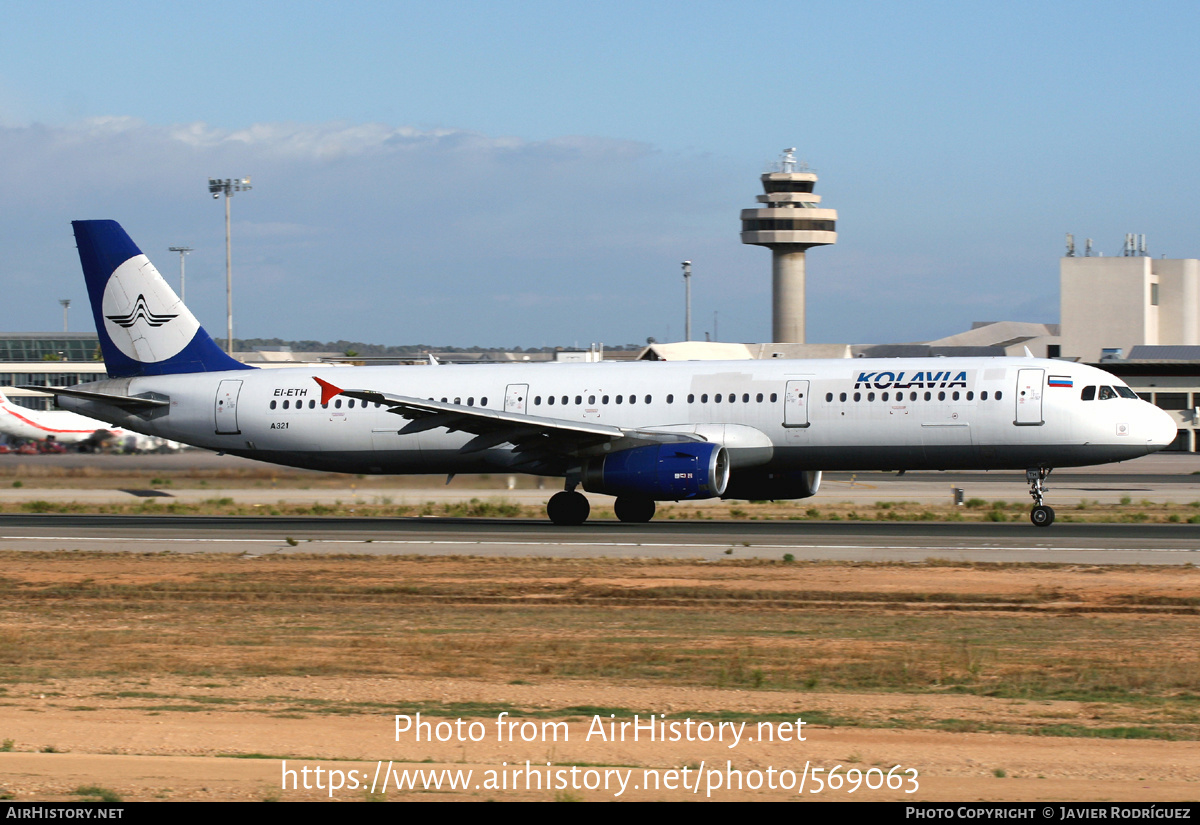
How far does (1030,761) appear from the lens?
9.02m

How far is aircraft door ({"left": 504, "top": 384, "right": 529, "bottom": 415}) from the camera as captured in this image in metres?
31.5

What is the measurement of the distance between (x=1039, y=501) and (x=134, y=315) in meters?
23.0

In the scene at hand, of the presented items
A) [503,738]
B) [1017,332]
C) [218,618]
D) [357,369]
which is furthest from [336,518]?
[1017,332]

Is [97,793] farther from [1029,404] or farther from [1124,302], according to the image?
[1124,302]

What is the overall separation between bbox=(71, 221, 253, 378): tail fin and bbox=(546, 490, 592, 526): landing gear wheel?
32.8ft

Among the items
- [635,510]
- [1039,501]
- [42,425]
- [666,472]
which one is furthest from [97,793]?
[42,425]

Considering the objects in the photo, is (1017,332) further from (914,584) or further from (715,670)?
(715,670)

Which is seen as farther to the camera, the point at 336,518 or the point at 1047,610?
the point at 336,518

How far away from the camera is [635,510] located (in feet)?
102

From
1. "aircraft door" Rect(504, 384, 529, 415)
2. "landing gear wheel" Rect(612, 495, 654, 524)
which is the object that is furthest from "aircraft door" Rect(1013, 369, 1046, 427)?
"aircraft door" Rect(504, 384, 529, 415)

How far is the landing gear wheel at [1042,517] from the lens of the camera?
28891 mm

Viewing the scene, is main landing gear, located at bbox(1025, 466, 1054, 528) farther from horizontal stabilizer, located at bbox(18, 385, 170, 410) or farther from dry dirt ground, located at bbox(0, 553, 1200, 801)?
horizontal stabilizer, located at bbox(18, 385, 170, 410)

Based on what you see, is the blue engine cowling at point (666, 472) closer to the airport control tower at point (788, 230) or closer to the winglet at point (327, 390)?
the winglet at point (327, 390)

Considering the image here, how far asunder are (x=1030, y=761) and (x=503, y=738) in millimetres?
3795
